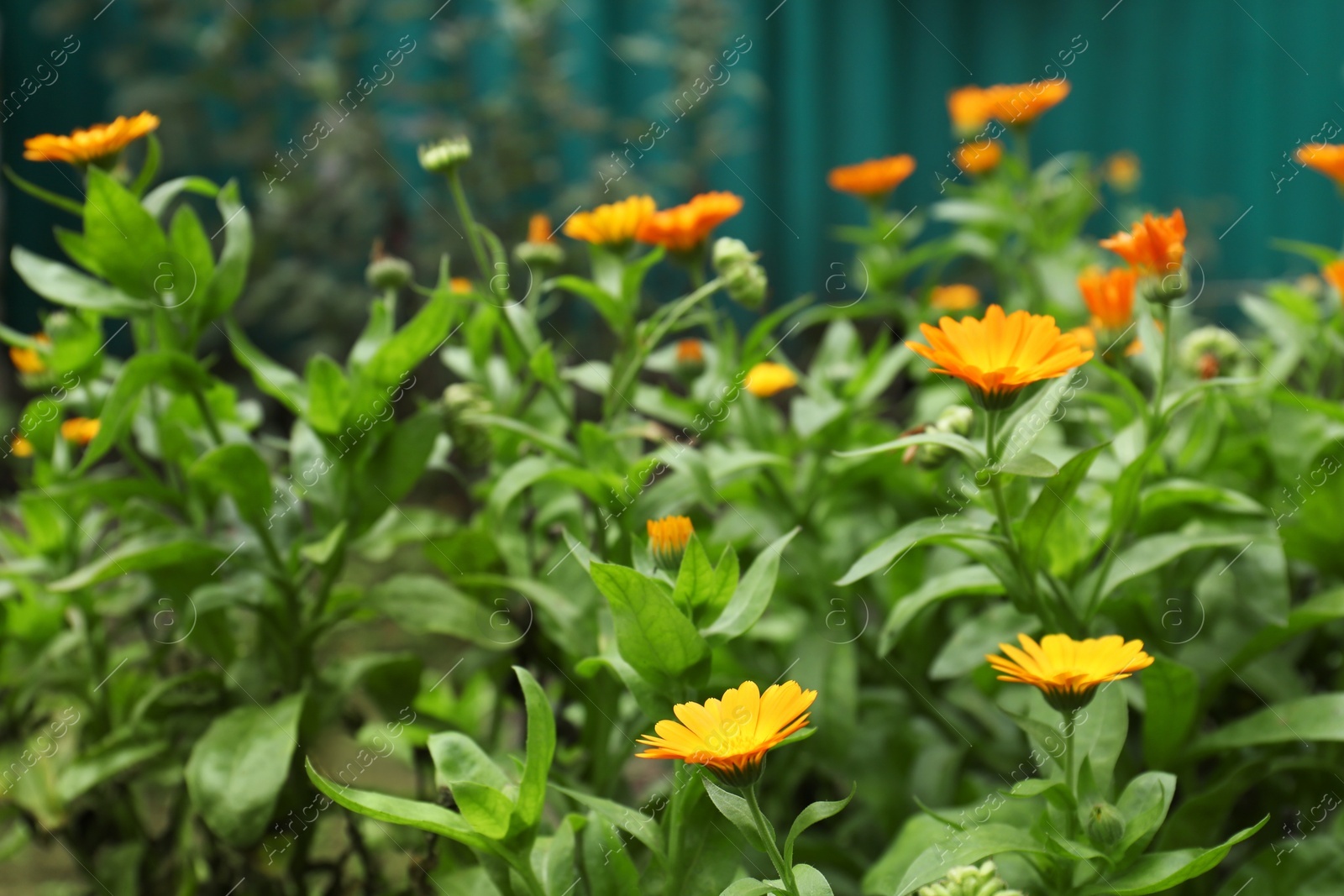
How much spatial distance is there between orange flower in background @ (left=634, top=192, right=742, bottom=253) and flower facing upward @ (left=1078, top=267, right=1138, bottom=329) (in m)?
0.27

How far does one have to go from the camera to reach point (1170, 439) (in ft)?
3.03

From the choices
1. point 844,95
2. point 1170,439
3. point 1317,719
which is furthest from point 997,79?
point 1317,719

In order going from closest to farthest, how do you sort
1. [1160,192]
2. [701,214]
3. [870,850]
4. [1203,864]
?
[1203,864], [701,214], [870,850], [1160,192]

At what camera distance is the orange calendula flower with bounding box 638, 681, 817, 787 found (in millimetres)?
476

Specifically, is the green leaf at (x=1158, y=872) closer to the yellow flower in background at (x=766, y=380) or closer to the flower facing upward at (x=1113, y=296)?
the flower facing upward at (x=1113, y=296)

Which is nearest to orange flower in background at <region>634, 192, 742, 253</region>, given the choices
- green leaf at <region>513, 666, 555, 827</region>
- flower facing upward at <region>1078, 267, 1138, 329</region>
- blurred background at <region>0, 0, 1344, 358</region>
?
flower facing upward at <region>1078, 267, 1138, 329</region>

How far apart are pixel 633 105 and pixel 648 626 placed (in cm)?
281

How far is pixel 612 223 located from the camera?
84 centimetres

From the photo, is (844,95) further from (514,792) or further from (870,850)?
(514,792)

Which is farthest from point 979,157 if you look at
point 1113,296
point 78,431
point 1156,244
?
point 78,431

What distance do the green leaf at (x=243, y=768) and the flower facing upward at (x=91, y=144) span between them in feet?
1.38

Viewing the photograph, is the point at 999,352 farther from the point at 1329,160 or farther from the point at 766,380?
the point at 1329,160

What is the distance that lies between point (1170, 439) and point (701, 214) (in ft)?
1.45

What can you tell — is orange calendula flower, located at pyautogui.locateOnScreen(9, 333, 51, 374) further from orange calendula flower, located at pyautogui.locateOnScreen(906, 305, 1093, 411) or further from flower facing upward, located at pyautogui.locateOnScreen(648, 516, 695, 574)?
orange calendula flower, located at pyautogui.locateOnScreen(906, 305, 1093, 411)
